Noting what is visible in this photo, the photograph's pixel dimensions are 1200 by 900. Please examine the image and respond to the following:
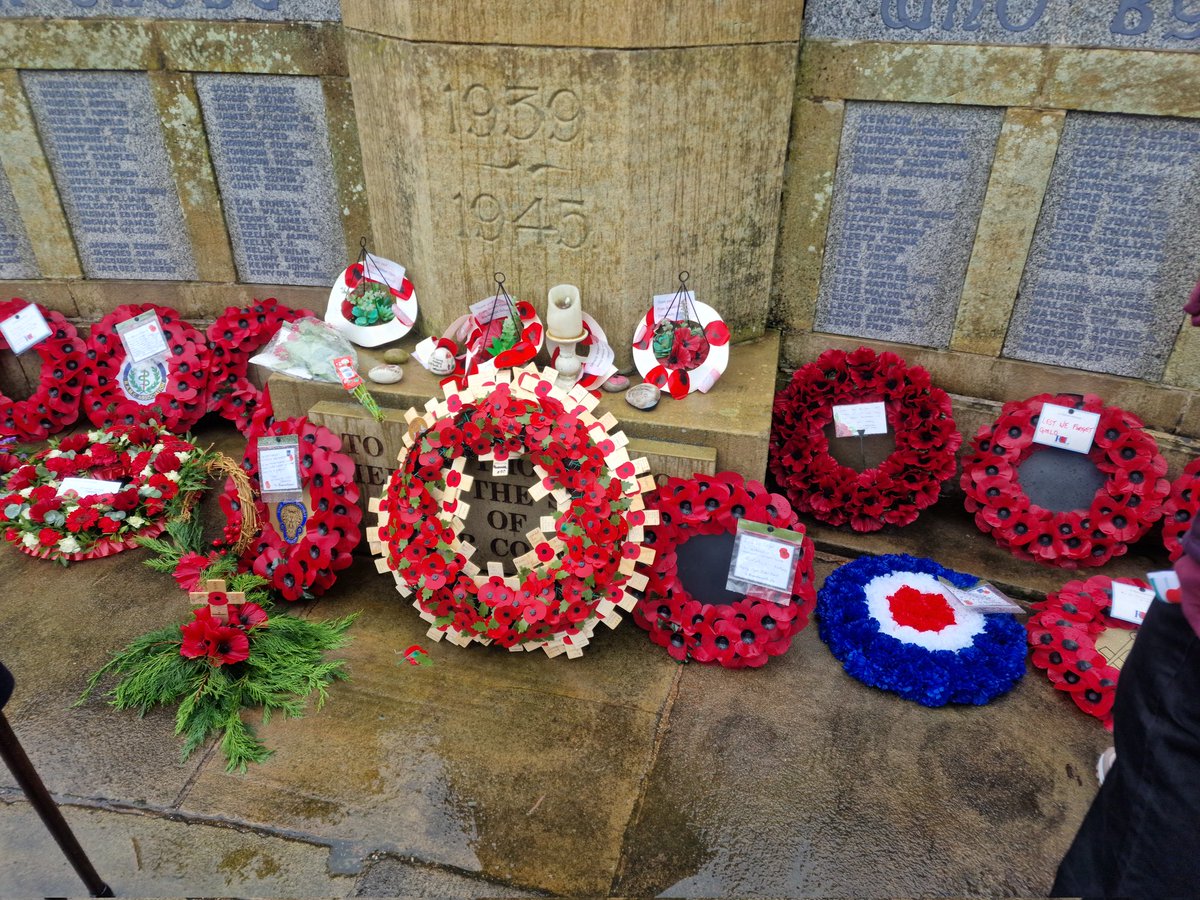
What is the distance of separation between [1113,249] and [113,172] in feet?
16.6

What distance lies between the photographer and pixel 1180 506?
3527mm

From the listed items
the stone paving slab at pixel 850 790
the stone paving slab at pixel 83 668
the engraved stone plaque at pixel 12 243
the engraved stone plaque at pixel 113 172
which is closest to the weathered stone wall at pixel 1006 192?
the stone paving slab at pixel 850 790

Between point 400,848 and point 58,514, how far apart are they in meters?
2.58

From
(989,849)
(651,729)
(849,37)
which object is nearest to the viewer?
(989,849)

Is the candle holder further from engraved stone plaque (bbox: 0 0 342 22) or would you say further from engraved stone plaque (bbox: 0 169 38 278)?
engraved stone plaque (bbox: 0 169 38 278)

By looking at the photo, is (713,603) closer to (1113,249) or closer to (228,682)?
(228,682)

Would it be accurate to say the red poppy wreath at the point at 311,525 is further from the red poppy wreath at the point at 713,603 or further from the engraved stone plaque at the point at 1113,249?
the engraved stone plaque at the point at 1113,249

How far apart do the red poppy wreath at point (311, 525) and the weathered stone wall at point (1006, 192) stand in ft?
7.56

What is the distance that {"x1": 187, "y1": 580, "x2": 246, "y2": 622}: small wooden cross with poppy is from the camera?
293 centimetres

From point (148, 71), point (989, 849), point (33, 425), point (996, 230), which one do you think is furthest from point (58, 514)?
point (996, 230)

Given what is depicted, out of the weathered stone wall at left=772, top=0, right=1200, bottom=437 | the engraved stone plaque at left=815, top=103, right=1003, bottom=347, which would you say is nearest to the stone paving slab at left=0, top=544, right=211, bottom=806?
the weathered stone wall at left=772, top=0, right=1200, bottom=437

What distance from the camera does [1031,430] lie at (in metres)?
3.71

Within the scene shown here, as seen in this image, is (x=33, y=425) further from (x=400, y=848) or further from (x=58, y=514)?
(x=400, y=848)

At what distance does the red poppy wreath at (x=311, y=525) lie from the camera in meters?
3.39
